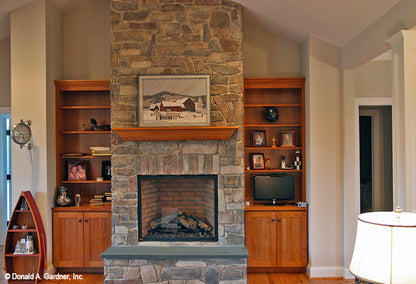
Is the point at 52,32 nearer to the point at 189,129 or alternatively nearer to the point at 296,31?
the point at 189,129

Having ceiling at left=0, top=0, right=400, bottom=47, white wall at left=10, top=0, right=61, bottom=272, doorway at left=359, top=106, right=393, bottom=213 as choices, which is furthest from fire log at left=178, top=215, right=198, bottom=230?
ceiling at left=0, top=0, right=400, bottom=47

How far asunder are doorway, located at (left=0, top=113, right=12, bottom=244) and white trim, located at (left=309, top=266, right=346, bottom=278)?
4.86 meters

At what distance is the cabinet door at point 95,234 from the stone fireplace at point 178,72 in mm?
286

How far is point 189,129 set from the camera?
14.7 ft

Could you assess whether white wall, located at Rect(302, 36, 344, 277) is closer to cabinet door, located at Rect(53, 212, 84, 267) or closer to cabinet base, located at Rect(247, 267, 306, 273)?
cabinet base, located at Rect(247, 267, 306, 273)

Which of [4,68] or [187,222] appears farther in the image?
[4,68]

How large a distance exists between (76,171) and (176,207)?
5.07ft

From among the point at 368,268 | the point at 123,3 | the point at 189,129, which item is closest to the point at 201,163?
the point at 189,129

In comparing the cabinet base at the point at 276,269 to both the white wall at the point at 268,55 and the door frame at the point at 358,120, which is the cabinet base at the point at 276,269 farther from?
the white wall at the point at 268,55

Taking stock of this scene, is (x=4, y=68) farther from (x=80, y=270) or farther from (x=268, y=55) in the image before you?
(x=268, y=55)

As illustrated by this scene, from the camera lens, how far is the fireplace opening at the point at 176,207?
4.80 meters

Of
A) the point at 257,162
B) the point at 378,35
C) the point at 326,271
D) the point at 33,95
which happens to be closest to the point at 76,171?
the point at 33,95

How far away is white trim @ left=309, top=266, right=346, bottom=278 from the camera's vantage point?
15.7 feet

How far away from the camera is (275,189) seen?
514 centimetres
